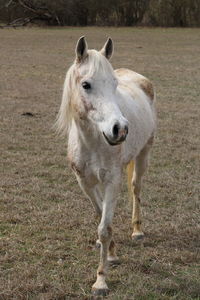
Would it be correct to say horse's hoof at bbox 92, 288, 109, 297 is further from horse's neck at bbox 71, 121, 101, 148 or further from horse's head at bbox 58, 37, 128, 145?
horse's head at bbox 58, 37, 128, 145

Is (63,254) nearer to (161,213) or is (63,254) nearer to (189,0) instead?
(161,213)

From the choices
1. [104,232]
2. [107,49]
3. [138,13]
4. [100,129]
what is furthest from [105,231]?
[138,13]

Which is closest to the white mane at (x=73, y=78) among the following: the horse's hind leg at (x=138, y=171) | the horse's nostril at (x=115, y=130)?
the horse's nostril at (x=115, y=130)

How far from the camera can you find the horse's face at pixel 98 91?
2.88 meters

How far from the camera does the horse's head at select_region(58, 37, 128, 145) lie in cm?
285

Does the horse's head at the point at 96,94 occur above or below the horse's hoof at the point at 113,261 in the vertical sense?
above

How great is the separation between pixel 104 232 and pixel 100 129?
0.85 m

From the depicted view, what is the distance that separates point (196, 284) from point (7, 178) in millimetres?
2961

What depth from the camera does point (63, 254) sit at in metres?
3.93

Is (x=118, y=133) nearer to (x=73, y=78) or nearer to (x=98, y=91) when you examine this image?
(x=98, y=91)

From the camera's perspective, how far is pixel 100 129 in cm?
298

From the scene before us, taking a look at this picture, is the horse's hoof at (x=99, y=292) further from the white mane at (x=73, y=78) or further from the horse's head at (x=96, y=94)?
the white mane at (x=73, y=78)

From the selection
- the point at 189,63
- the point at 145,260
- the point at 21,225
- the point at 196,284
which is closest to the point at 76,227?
the point at 21,225

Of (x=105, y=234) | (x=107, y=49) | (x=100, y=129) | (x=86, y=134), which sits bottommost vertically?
(x=105, y=234)
